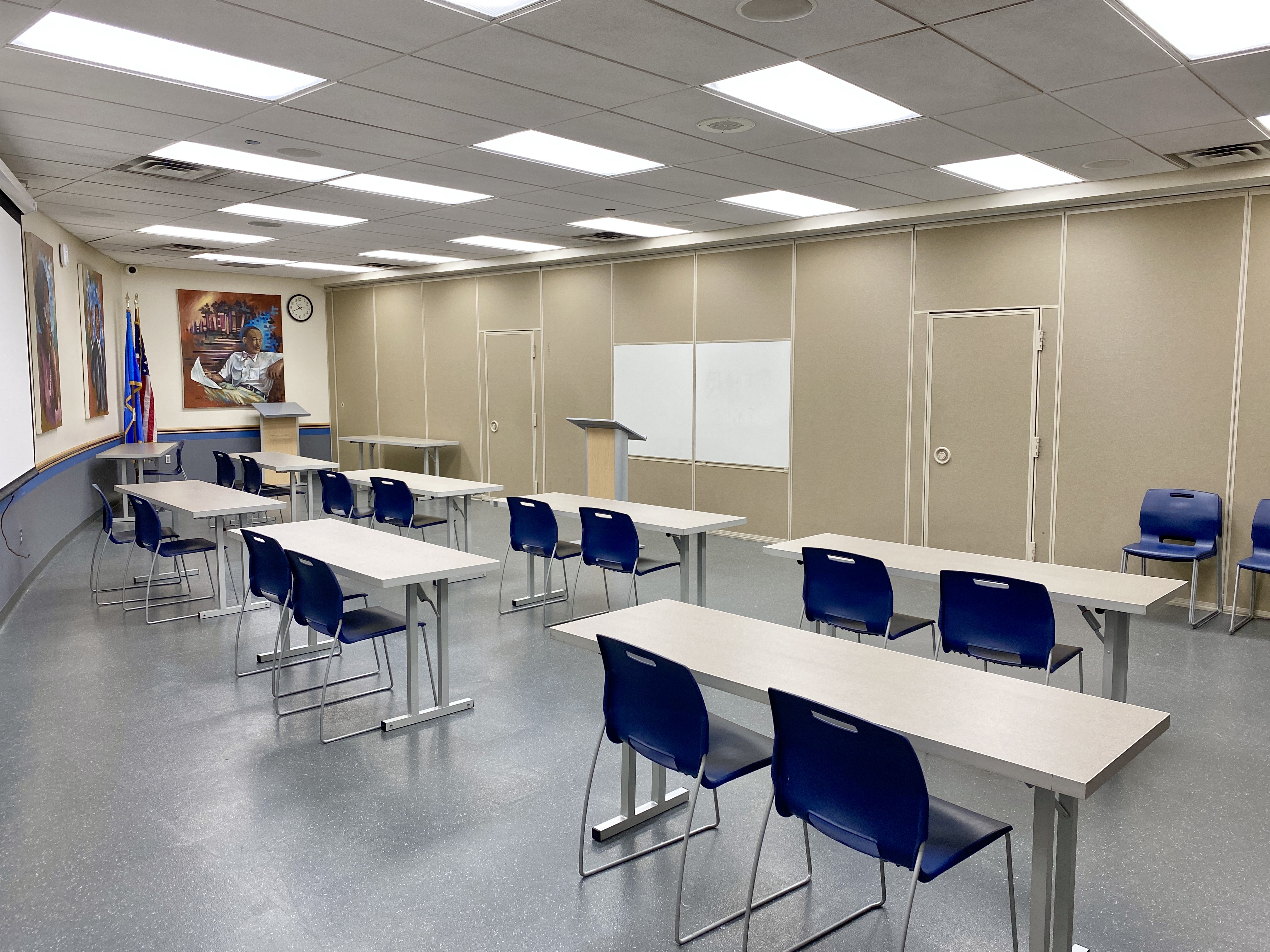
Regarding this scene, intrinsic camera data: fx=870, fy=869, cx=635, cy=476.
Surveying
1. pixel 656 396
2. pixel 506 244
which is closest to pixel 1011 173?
pixel 656 396

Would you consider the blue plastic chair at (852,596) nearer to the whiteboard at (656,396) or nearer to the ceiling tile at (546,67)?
the ceiling tile at (546,67)

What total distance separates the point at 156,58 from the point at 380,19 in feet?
4.16

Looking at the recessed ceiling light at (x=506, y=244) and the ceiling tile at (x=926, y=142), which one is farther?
the recessed ceiling light at (x=506, y=244)

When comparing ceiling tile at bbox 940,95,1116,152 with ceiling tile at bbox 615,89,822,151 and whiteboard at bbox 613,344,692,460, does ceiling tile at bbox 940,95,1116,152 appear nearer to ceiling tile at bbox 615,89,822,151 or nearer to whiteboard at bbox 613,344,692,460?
ceiling tile at bbox 615,89,822,151

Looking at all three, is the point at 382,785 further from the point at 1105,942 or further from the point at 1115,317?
the point at 1115,317

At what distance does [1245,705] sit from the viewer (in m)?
4.30

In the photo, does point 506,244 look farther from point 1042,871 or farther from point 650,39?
point 1042,871

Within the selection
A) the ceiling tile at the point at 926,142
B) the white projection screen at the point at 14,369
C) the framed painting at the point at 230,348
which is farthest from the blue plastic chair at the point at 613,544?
the framed painting at the point at 230,348

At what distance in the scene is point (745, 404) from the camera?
8578mm

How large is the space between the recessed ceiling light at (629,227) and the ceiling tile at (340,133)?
8.67 ft

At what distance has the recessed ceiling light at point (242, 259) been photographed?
34.0 feet

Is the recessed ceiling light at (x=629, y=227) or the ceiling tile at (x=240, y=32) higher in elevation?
the recessed ceiling light at (x=629, y=227)

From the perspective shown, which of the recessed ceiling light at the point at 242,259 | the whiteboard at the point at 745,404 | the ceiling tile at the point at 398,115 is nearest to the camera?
the ceiling tile at the point at 398,115

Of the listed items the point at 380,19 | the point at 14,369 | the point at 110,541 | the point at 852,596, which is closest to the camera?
the point at 380,19
